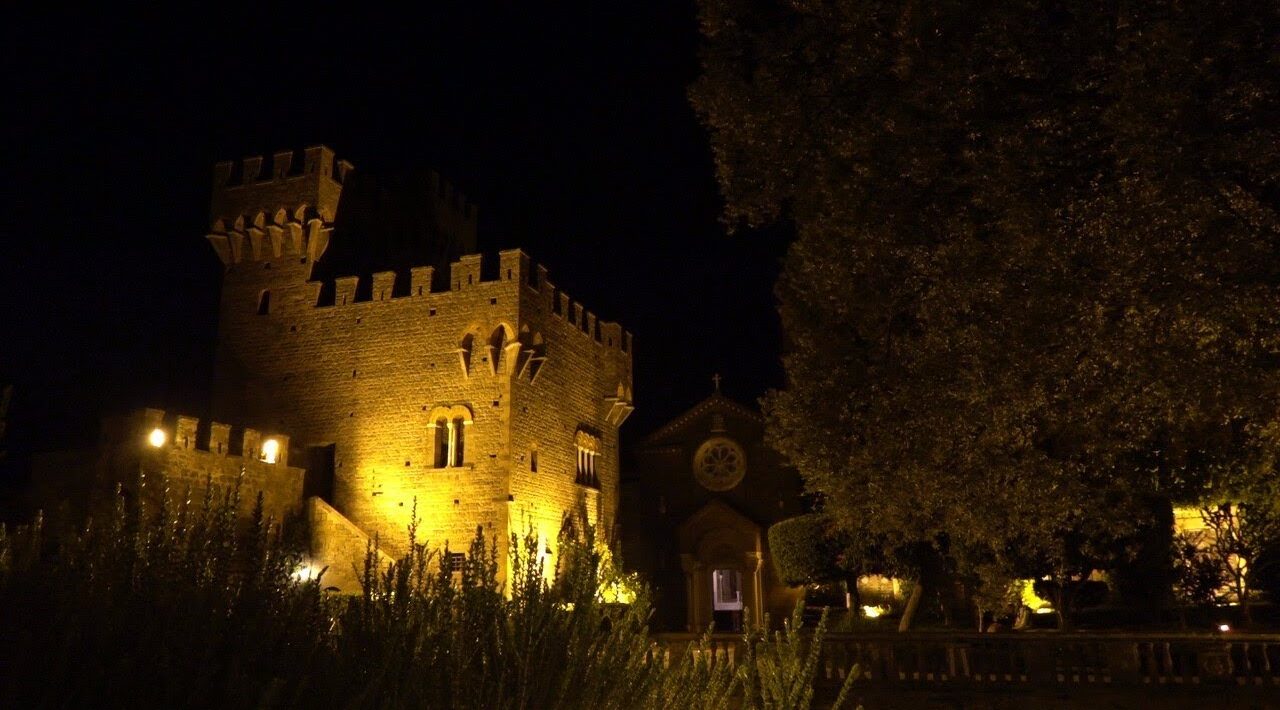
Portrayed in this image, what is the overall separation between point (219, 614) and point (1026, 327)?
8.00 m

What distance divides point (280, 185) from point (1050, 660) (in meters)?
20.6

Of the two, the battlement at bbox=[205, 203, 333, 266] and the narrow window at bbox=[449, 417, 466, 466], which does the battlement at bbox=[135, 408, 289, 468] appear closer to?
the narrow window at bbox=[449, 417, 466, 466]

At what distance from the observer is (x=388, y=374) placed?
22.0 metres

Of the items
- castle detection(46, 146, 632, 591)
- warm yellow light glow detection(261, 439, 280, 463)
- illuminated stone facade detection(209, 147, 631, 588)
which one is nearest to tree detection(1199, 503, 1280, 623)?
castle detection(46, 146, 632, 591)

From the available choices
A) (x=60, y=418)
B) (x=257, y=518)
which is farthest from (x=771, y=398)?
(x=60, y=418)

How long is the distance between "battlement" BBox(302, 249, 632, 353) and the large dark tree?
10.6 m

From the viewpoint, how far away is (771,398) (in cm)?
1467

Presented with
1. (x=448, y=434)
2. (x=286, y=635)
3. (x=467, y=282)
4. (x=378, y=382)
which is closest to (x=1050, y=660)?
(x=286, y=635)

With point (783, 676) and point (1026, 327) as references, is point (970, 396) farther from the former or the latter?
point (783, 676)

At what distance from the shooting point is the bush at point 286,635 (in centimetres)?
314

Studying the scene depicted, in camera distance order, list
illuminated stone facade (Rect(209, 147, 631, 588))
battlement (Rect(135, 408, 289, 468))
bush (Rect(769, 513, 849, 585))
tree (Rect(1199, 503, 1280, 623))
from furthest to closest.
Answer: bush (Rect(769, 513, 849, 585)) → illuminated stone facade (Rect(209, 147, 631, 588)) → tree (Rect(1199, 503, 1280, 623)) → battlement (Rect(135, 408, 289, 468))

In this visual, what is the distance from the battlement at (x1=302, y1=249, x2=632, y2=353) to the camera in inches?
850

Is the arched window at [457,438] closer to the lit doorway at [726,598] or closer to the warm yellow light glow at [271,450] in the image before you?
the warm yellow light glow at [271,450]

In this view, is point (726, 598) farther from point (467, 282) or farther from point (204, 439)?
point (204, 439)
